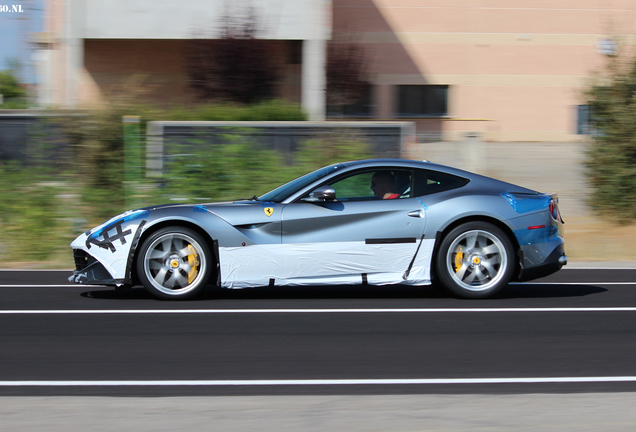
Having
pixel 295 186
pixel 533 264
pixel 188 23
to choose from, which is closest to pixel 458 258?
pixel 533 264

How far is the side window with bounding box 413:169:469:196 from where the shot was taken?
725cm

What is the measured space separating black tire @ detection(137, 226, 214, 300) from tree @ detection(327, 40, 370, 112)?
57.6 ft

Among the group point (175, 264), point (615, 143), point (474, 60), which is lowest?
point (175, 264)

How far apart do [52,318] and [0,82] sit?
129ft

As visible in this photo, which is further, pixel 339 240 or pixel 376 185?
pixel 376 185

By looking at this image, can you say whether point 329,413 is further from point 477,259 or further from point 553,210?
point 553,210

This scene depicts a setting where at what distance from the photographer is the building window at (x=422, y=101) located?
2742 centimetres

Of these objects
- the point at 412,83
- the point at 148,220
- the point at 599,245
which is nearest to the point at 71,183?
the point at 148,220

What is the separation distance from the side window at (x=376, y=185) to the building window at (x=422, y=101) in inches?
802

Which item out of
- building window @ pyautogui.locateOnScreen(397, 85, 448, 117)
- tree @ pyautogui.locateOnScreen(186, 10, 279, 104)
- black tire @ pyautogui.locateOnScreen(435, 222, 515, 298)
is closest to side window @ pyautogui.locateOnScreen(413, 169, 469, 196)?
black tire @ pyautogui.locateOnScreen(435, 222, 515, 298)

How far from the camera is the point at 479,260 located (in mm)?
7129

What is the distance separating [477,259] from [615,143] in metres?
7.26

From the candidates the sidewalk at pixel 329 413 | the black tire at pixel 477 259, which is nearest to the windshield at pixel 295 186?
the black tire at pixel 477 259

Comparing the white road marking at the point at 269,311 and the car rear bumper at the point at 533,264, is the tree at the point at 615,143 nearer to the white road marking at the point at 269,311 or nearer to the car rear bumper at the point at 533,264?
the car rear bumper at the point at 533,264
